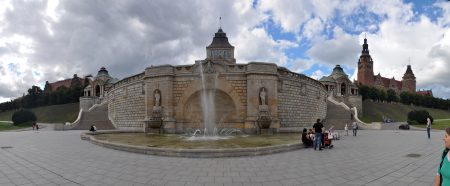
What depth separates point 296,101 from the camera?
101ft

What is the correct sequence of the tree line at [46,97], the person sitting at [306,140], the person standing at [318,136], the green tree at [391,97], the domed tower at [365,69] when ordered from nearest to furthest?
1. the person standing at [318,136]
2. the person sitting at [306,140]
3. the tree line at [46,97]
4. the green tree at [391,97]
5. the domed tower at [365,69]

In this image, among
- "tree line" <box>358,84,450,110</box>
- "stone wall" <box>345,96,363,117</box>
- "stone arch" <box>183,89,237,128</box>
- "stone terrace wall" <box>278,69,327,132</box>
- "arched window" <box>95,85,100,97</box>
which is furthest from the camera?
"tree line" <box>358,84,450,110</box>

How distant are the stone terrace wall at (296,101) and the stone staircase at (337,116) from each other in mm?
4250

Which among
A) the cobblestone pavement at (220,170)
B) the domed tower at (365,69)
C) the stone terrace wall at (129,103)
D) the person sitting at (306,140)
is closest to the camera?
the cobblestone pavement at (220,170)

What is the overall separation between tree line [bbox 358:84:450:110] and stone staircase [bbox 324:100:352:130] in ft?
160

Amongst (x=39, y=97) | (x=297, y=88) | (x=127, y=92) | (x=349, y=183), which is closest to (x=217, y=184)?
(x=349, y=183)

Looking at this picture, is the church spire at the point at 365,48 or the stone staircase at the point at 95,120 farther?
the church spire at the point at 365,48

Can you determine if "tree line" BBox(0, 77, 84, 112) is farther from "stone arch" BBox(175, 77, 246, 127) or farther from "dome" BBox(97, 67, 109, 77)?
"stone arch" BBox(175, 77, 246, 127)

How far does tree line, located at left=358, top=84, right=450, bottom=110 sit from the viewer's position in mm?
91500

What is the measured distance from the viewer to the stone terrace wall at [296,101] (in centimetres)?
2889

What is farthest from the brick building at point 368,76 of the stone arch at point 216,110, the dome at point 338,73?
the stone arch at point 216,110

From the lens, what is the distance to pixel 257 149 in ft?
38.6

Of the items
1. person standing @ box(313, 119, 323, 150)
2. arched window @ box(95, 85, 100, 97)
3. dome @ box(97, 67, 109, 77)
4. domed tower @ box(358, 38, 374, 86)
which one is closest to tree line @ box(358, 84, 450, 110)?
domed tower @ box(358, 38, 374, 86)

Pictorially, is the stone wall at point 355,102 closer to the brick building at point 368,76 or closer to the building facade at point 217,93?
the brick building at point 368,76
